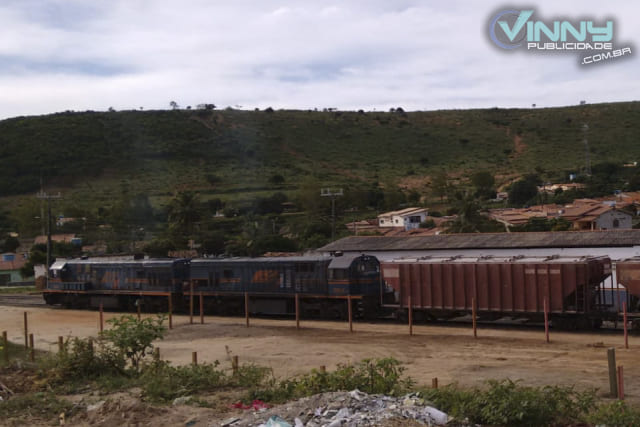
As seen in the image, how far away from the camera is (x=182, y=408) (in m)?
12.7

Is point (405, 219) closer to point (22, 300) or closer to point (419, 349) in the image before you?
point (22, 300)

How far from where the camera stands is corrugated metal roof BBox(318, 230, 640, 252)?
30.6 m

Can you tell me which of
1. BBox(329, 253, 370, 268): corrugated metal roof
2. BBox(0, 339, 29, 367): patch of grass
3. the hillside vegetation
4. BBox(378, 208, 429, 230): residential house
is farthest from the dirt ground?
the hillside vegetation

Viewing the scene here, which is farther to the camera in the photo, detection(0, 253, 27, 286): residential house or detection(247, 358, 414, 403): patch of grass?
detection(0, 253, 27, 286): residential house

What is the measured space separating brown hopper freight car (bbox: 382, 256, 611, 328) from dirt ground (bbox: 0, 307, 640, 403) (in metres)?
0.81

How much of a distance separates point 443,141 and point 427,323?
3524 inches

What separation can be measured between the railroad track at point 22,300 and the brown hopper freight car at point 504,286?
27429 millimetres

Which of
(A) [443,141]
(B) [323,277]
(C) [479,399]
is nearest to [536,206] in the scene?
(A) [443,141]

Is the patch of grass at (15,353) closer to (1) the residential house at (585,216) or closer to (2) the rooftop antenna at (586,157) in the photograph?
(1) the residential house at (585,216)

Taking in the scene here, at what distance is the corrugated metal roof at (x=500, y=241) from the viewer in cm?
3061

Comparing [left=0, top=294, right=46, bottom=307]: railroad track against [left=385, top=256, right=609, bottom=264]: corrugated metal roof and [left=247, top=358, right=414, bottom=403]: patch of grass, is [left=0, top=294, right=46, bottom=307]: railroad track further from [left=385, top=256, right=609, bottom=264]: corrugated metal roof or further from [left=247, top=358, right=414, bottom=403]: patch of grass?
[left=247, top=358, right=414, bottom=403]: patch of grass

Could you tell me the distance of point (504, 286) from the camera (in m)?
24.8

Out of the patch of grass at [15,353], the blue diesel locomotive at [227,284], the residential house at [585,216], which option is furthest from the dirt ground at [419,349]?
the residential house at [585,216]

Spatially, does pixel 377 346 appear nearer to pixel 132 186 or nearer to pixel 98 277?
pixel 98 277
